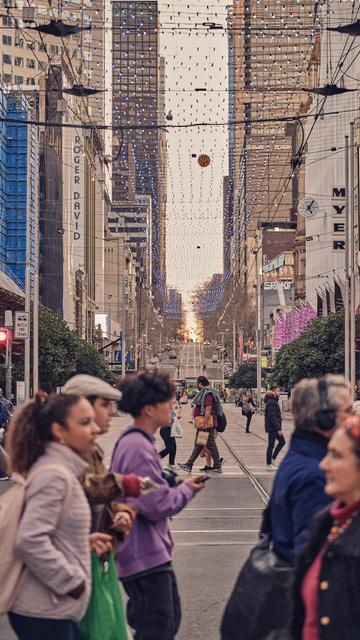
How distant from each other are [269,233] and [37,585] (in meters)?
157

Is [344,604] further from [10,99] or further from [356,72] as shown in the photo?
[10,99]

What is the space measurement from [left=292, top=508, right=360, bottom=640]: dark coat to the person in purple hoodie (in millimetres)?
1818

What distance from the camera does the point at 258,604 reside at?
188 inches

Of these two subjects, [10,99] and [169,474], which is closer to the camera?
[169,474]

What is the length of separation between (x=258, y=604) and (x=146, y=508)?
4.36ft

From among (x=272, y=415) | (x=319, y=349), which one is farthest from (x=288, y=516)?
(x=319, y=349)

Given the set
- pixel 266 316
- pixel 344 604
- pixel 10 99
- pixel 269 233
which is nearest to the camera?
pixel 344 604

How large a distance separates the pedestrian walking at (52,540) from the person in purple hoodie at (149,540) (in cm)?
86

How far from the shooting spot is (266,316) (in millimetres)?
149000

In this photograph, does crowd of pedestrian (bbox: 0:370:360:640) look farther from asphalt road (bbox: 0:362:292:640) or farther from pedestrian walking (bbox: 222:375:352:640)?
asphalt road (bbox: 0:362:292:640)

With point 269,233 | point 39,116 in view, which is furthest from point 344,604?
point 269,233

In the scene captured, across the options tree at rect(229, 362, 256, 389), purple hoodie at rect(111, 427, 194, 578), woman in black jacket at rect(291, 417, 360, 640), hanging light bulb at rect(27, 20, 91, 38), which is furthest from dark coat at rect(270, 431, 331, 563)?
tree at rect(229, 362, 256, 389)

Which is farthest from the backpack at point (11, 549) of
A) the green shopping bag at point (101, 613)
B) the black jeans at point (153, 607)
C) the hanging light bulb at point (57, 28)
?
the hanging light bulb at point (57, 28)

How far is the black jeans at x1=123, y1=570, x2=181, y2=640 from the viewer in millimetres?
6004
